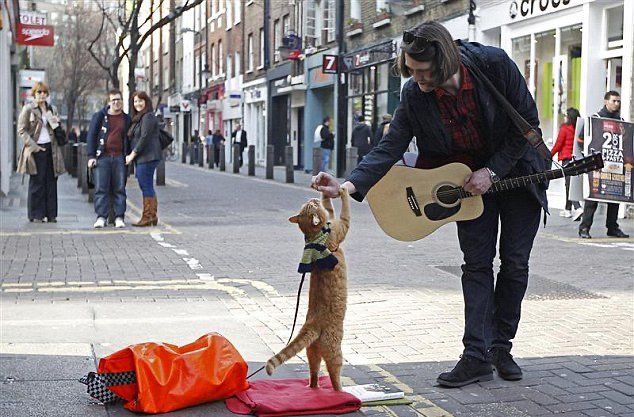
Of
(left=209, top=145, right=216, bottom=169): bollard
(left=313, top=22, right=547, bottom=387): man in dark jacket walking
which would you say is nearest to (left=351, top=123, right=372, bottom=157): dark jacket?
(left=209, top=145, right=216, bottom=169): bollard

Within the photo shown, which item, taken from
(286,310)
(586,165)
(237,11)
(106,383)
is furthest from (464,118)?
(237,11)

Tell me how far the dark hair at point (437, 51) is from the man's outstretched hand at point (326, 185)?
685 millimetres

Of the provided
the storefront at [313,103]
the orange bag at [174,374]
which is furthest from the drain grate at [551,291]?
the storefront at [313,103]

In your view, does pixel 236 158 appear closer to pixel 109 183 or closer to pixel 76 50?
pixel 76 50

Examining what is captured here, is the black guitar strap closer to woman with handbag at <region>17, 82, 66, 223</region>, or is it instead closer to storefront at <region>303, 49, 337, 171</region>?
woman with handbag at <region>17, 82, 66, 223</region>

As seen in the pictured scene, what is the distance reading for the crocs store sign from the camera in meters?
17.7

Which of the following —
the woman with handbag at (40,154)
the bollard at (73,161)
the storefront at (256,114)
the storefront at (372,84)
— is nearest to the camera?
the woman with handbag at (40,154)

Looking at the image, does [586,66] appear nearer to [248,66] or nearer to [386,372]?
[386,372]

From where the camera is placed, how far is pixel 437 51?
4.36 m

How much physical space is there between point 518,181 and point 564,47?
14256 mm

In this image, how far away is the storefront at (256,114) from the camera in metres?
43.0

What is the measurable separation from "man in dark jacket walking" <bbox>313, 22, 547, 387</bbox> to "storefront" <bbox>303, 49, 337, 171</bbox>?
94.6 ft

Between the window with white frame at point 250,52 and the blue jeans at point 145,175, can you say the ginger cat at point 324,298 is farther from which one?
the window with white frame at point 250,52

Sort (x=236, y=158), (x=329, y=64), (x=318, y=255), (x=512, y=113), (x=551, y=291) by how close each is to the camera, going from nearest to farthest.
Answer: (x=318, y=255), (x=512, y=113), (x=551, y=291), (x=329, y=64), (x=236, y=158)
